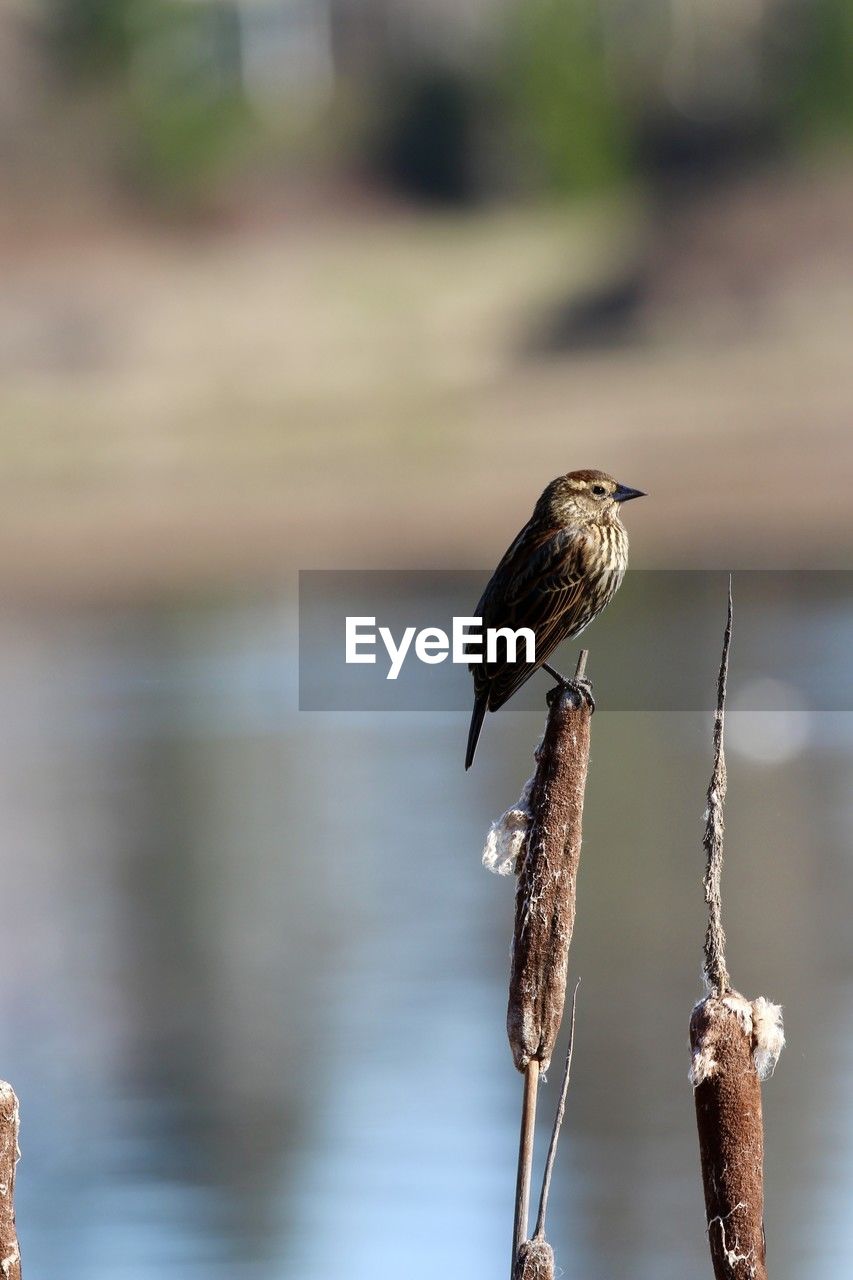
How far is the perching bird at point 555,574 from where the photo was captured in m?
3.98

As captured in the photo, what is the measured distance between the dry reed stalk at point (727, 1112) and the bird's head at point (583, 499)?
6.40ft

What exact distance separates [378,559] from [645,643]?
783cm

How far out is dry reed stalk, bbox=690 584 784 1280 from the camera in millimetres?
2361

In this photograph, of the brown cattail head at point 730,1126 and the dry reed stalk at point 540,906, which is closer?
the brown cattail head at point 730,1126

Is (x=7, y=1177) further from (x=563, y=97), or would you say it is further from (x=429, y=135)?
(x=563, y=97)

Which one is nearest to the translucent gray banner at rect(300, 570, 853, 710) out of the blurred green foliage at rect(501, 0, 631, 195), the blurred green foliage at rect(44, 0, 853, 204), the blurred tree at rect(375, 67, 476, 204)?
the blurred tree at rect(375, 67, 476, 204)

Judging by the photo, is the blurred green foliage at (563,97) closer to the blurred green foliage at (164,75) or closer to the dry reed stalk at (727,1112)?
the blurred green foliage at (164,75)

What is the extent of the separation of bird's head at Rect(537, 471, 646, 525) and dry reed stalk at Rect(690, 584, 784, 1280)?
6.40ft

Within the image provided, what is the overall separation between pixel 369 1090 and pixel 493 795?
14.7 feet

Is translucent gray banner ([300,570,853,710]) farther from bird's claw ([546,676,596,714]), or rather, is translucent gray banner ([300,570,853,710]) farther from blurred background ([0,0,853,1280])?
bird's claw ([546,676,596,714])

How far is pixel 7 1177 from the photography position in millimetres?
2258

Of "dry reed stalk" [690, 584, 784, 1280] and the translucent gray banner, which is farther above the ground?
the translucent gray banner

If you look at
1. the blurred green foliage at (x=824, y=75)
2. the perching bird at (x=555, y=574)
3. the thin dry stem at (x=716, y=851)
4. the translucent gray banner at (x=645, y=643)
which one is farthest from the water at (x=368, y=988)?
the blurred green foliage at (x=824, y=75)

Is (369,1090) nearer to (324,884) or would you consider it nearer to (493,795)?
(324,884)
